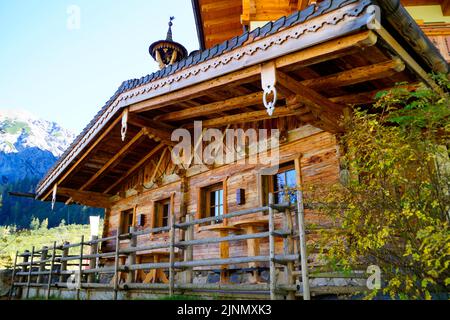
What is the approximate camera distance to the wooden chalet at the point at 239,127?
4805 mm

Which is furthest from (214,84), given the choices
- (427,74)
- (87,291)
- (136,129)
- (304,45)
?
(87,291)

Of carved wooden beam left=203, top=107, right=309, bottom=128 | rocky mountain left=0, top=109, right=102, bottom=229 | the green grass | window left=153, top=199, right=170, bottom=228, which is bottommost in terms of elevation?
window left=153, top=199, right=170, bottom=228

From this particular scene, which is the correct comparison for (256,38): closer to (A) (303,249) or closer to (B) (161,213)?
(A) (303,249)

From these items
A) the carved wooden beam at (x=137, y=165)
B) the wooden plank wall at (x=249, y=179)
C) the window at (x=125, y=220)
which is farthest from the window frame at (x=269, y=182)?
the window at (x=125, y=220)

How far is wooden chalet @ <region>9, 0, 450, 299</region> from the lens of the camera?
189 inches

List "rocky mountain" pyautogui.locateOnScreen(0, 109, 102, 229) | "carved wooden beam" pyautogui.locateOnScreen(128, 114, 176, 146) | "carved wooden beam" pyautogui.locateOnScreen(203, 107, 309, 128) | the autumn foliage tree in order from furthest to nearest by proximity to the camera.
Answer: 1. "rocky mountain" pyautogui.locateOnScreen(0, 109, 102, 229)
2. "carved wooden beam" pyautogui.locateOnScreen(128, 114, 176, 146)
3. "carved wooden beam" pyautogui.locateOnScreen(203, 107, 309, 128)
4. the autumn foliage tree

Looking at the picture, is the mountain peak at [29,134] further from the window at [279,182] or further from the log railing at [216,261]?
the window at [279,182]

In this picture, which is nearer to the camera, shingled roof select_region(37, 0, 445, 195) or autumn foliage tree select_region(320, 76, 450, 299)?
autumn foliage tree select_region(320, 76, 450, 299)

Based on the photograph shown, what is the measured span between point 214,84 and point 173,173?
4857 millimetres

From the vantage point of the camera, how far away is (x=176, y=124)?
9094 millimetres

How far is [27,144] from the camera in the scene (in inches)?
4439

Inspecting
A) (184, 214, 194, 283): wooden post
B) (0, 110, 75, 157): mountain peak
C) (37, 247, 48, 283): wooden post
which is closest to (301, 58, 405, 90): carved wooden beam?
(184, 214, 194, 283): wooden post

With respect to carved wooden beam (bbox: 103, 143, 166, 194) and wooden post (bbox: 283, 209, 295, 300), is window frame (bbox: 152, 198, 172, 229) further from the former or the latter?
wooden post (bbox: 283, 209, 295, 300)
